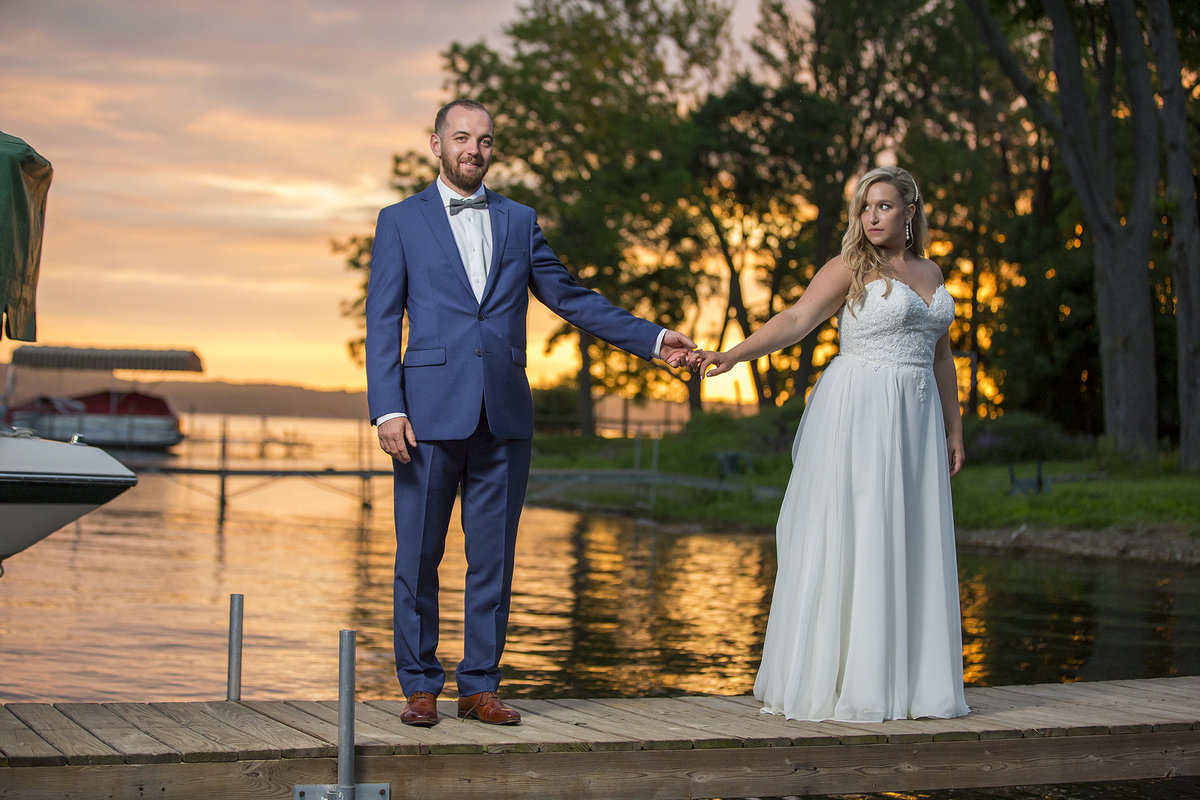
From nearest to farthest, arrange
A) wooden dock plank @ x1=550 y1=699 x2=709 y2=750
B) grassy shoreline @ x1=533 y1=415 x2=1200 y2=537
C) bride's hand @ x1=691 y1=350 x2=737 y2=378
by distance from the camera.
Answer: wooden dock plank @ x1=550 y1=699 x2=709 y2=750 < bride's hand @ x1=691 y1=350 x2=737 y2=378 < grassy shoreline @ x1=533 y1=415 x2=1200 y2=537

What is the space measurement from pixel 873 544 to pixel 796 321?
0.93 meters

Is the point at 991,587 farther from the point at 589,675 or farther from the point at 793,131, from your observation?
the point at 793,131

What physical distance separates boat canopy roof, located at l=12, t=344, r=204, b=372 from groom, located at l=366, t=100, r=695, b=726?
2421 cm

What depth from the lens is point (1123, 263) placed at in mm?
21156

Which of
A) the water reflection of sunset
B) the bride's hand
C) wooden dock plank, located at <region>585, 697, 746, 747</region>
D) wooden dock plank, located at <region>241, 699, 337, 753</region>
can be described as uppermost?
the bride's hand

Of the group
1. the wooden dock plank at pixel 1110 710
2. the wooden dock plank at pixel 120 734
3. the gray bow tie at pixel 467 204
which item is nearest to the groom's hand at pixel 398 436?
the gray bow tie at pixel 467 204

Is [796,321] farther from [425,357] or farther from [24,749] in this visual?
[24,749]

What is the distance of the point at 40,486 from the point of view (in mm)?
6059

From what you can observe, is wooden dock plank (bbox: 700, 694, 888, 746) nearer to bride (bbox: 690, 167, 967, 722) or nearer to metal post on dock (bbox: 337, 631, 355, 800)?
bride (bbox: 690, 167, 967, 722)

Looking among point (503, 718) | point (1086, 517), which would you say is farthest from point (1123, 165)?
point (503, 718)

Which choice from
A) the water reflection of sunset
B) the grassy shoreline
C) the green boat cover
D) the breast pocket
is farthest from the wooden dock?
the grassy shoreline

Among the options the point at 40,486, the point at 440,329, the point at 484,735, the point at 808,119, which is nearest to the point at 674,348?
the point at 440,329

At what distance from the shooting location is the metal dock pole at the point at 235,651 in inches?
206

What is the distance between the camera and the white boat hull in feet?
19.4
